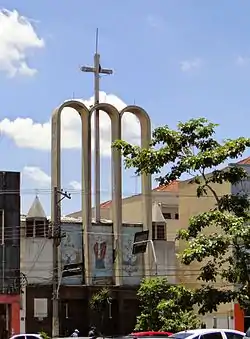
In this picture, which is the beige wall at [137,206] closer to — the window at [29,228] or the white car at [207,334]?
the window at [29,228]

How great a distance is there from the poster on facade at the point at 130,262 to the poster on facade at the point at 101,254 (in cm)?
82

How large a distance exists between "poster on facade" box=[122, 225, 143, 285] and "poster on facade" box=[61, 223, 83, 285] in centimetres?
272

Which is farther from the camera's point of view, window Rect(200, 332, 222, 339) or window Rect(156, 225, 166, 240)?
window Rect(156, 225, 166, 240)

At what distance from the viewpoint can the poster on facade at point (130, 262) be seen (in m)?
51.5

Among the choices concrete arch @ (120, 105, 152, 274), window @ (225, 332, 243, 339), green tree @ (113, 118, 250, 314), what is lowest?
window @ (225, 332, 243, 339)

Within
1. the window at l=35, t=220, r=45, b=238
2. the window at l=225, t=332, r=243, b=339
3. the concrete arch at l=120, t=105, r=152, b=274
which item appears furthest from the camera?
the concrete arch at l=120, t=105, r=152, b=274

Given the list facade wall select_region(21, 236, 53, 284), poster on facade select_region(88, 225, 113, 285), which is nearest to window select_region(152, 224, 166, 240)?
poster on facade select_region(88, 225, 113, 285)

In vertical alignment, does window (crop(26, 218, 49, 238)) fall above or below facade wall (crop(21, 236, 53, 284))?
above

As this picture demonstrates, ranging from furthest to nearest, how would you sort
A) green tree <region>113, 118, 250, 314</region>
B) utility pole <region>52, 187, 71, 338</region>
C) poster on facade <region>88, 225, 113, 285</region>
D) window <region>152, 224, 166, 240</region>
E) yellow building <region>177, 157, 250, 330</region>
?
window <region>152, 224, 166, 240</region> < poster on facade <region>88, 225, 113, 285</region> < yellow building <region>177, 157, 250, 330</region> < utility pole <region>52, 187, 71, 338</region> < green tree <region>113, 118, 250, 314</region>

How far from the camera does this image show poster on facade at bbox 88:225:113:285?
5074 cm

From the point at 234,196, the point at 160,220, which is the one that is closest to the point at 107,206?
the point at 160,220

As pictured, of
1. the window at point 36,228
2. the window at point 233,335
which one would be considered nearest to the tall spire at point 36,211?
the window at point 36,228

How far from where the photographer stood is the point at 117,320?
51.0 metres

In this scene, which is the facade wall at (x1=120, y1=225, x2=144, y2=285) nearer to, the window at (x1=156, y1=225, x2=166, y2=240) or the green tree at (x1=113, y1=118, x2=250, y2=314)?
the window at (x1=156, y1=225, x2=166, y2=240)
